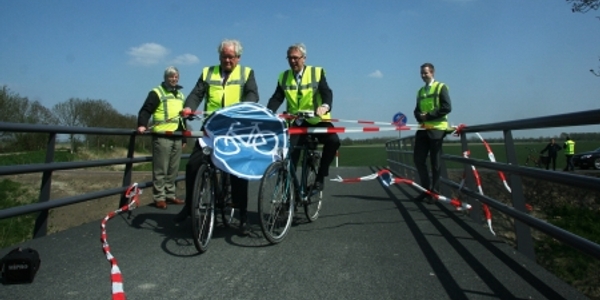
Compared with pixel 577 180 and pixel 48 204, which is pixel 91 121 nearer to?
pixel 48 204

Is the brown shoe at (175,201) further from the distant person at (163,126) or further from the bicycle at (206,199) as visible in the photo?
the bicycle at (206,199)

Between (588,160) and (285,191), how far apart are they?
1210 inches

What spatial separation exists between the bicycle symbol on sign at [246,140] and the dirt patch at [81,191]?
15586 mm

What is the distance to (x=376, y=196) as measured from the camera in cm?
1012

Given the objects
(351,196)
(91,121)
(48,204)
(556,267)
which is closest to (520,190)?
(48,204)

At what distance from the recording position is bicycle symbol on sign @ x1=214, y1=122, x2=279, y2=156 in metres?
5.21

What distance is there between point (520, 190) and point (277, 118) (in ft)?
7.99

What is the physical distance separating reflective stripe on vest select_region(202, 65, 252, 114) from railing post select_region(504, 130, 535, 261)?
2.82 m

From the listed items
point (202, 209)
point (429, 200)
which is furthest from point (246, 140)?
point (429, 200)

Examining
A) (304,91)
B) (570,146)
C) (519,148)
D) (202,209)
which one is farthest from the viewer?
(570,146)

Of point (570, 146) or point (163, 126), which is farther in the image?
point (570, 146)

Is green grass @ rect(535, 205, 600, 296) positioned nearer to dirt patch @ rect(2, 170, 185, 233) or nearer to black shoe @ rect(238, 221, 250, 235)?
black shoe @ rect(238, 221, 250, 235)

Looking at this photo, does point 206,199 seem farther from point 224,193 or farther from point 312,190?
point 312,190

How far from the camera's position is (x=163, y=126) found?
26.7 feet
